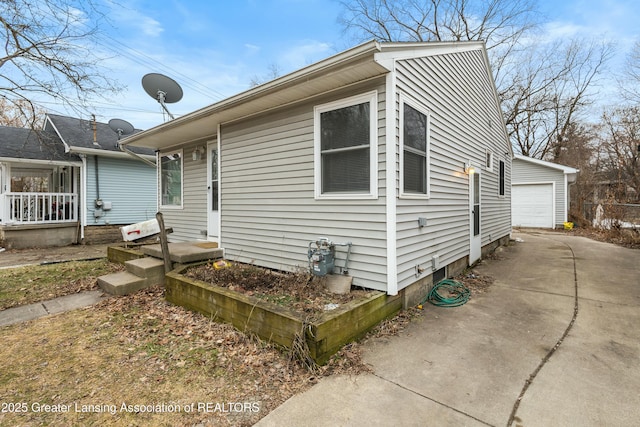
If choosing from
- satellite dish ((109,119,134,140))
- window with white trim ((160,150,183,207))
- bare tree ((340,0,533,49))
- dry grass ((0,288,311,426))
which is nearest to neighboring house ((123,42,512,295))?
window with white trim ((160,150,183,207))

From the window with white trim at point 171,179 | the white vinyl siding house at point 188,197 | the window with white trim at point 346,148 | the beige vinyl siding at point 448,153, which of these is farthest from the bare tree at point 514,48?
the window with white trim at point 346,148

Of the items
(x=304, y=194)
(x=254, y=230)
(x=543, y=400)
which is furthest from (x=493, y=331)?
(x=254, y=230)

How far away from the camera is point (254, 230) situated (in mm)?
5121

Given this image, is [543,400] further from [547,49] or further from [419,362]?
[547,49]

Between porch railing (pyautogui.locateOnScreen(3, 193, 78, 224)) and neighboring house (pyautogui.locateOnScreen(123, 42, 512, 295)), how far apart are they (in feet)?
15.7

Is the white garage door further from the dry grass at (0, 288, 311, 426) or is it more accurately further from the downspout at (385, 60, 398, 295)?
the dry grass at (0, 288, 311, 426)

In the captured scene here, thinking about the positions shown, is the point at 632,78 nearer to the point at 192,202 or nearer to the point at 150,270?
the point at 192,202

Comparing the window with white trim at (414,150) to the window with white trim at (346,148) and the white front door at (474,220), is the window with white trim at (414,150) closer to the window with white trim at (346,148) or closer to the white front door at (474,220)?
the window with white trim at (346,148)

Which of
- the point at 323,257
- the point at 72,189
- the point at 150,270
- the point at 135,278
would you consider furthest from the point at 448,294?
the point at 72,189

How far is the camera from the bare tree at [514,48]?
16797mm

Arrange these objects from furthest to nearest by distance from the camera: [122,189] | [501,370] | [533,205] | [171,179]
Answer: [533,205] → [122,189] → [171,179] → [501,370]

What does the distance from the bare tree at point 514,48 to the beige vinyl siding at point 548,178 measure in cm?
769

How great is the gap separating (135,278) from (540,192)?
16.4m

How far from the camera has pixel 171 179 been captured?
7496 mm
